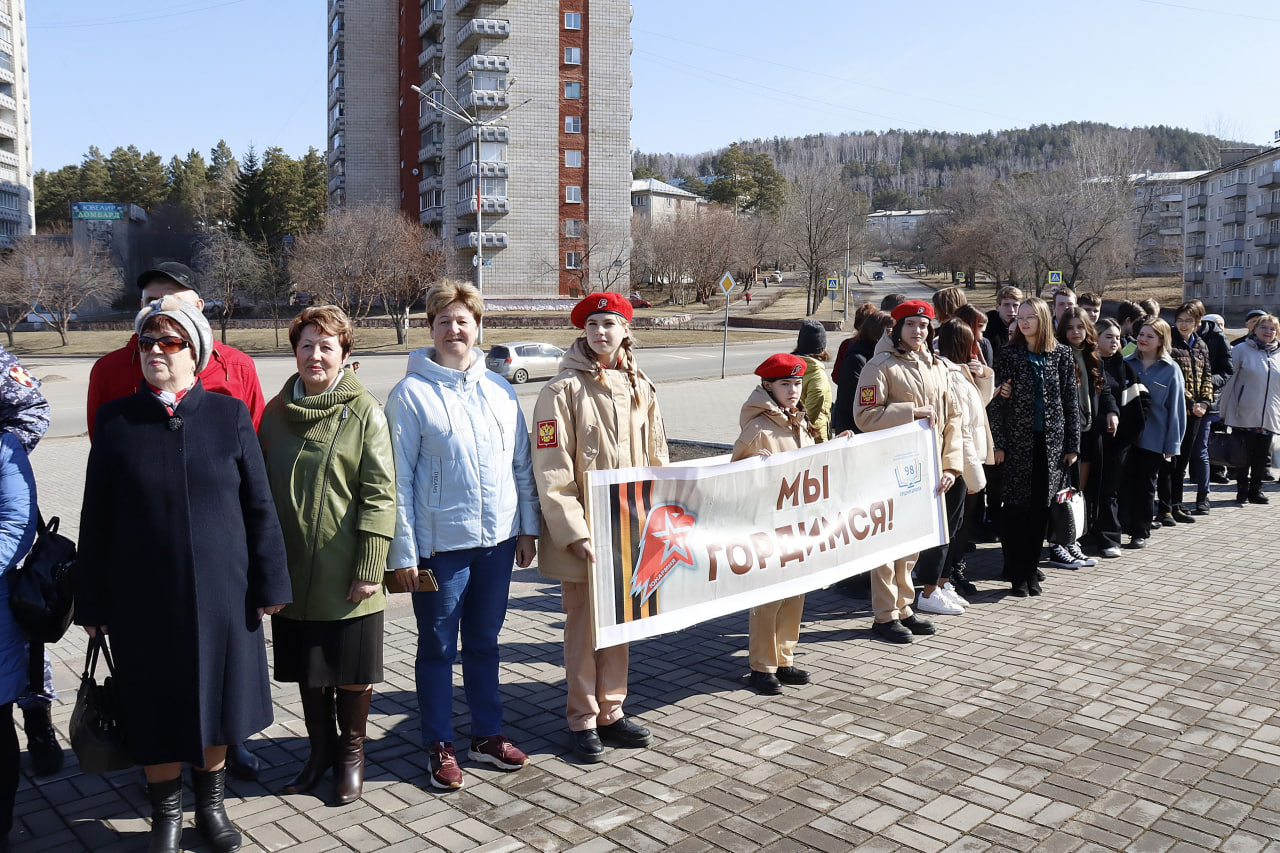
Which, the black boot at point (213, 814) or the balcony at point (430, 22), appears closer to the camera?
the black boot at point (213, 814)

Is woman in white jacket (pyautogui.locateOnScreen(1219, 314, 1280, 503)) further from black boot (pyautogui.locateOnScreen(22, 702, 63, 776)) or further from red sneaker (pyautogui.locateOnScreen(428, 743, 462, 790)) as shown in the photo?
black boot (pyautogui.locateOnScreen(22, 702, 63, 776))

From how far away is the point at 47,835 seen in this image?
13.2 feet

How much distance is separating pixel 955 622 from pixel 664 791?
343 cm

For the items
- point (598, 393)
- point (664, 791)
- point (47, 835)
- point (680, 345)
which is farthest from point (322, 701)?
point (680, 345)

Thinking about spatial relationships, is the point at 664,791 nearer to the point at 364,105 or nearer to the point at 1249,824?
the point at 1249,824

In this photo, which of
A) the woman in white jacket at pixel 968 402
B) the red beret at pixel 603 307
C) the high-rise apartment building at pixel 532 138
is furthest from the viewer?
the high-rise apartment building at pixel 532 138

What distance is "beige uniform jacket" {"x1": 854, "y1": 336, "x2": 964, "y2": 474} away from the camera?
676cm

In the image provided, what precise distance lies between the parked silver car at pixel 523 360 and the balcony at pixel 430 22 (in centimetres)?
5092

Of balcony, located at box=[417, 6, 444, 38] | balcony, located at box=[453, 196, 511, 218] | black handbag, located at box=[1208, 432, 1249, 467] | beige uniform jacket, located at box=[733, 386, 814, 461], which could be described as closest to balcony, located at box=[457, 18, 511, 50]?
balcony, located at box=[417, 6, 444, 38]

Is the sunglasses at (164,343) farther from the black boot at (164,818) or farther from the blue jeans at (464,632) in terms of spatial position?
the black boot at (164,818)

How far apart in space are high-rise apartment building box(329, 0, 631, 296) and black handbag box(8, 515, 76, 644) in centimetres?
6851

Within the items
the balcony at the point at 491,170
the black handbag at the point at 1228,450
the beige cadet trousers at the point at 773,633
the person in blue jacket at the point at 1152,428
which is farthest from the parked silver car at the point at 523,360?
the balcony at the point at 491,170

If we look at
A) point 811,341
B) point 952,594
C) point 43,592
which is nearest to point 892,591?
point 952,594

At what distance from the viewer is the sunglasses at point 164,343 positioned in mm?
3754
